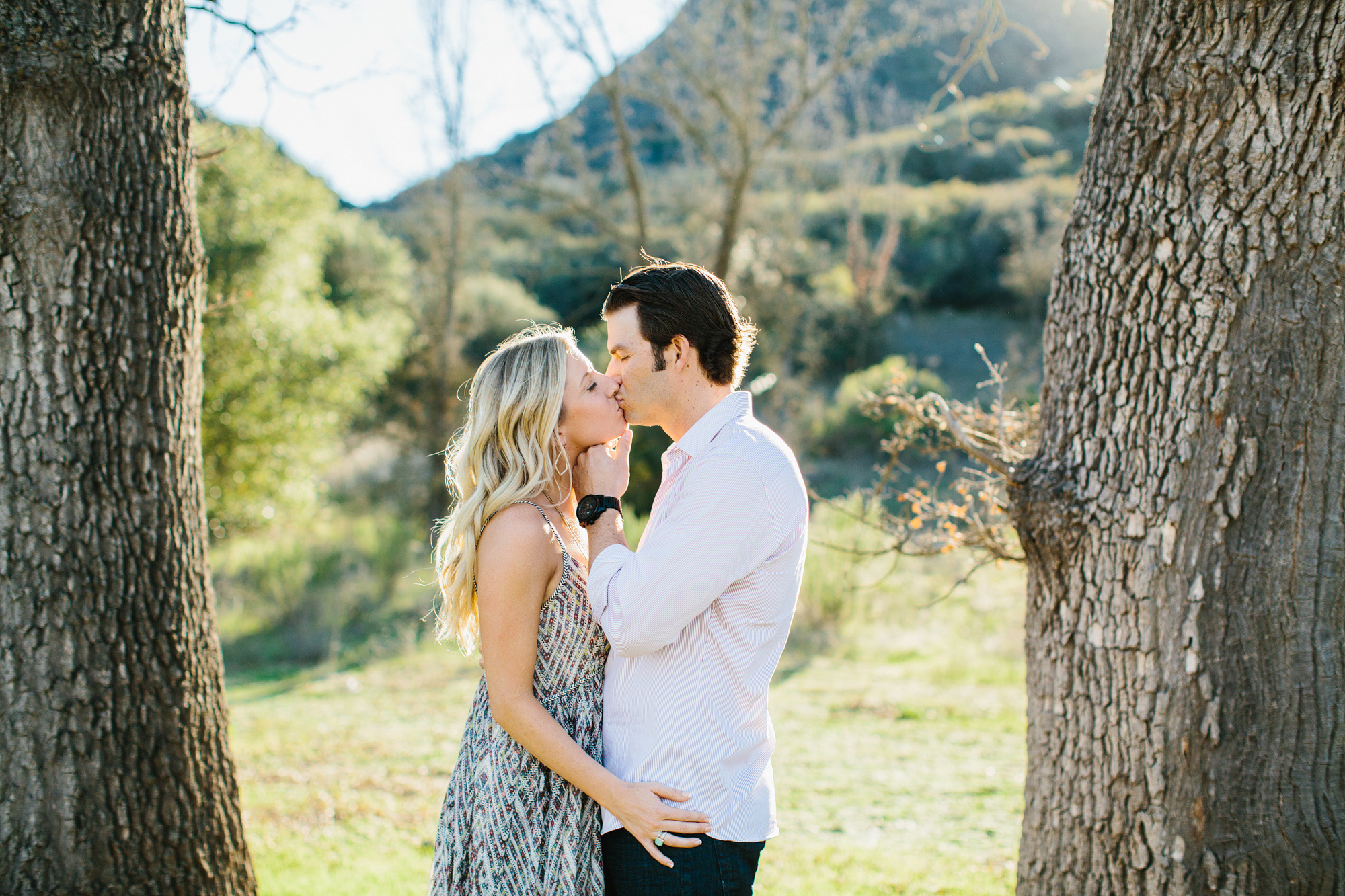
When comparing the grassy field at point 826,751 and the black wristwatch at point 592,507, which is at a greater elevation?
the black wristwatch at point 592,507

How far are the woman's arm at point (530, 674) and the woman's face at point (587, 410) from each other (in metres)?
0.28

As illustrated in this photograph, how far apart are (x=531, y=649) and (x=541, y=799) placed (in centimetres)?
35

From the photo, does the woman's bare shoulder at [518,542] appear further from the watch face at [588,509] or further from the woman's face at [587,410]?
the woman's face at [587,410]

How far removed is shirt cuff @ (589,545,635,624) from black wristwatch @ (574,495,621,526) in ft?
0.39

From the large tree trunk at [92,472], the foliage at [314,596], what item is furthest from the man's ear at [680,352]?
the foliage at [314,596]

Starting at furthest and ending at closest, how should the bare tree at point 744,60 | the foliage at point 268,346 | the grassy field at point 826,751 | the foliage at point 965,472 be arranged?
1. the bare tree at point 744,60
2. the foliage at point 268,346
3. the grassy field at point 826,751
4. the foliage at point 965,472

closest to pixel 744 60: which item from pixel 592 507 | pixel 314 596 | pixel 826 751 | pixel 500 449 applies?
pixel 314 596

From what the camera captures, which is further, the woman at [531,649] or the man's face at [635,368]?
the man's face at [635,368]

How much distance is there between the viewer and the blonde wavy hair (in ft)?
6.95

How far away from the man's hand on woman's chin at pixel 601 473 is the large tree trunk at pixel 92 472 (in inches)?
49.6

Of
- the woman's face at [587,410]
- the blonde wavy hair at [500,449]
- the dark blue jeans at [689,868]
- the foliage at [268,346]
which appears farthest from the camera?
the foliage at [268,346]

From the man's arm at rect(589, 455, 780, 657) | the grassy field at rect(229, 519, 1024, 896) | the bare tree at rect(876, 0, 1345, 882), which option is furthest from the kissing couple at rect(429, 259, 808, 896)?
the grassy field at rect(229, 519, 1024, 896)

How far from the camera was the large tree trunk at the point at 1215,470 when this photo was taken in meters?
2.03

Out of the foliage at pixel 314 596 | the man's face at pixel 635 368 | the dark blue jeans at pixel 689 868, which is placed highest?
the man's face at pixel 635 368
